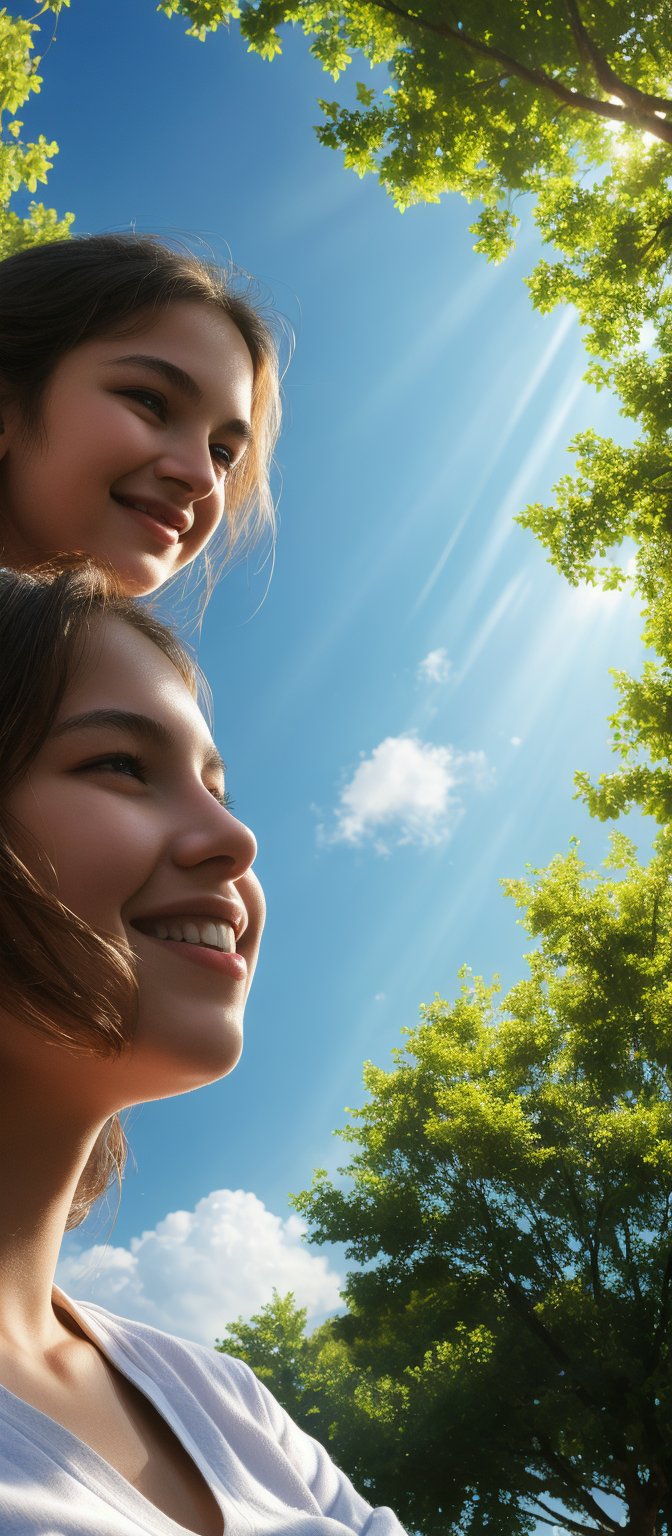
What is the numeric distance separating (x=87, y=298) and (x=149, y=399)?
37 cm

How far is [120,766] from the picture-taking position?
1.28 m

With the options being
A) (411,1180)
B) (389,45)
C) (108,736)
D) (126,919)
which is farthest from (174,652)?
(411,1180)

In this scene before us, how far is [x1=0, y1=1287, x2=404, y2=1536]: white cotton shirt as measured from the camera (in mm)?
908

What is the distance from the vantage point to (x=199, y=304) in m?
2.29

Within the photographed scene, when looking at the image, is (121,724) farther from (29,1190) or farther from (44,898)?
(29,1190)

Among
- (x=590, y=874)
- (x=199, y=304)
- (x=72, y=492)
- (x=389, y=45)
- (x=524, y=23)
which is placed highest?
(x=590, y=874)

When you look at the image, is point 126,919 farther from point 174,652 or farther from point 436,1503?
point 436,1503

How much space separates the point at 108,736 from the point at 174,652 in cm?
37

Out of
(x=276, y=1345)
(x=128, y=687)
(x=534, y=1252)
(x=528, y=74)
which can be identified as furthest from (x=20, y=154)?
(x=276, y=1345)

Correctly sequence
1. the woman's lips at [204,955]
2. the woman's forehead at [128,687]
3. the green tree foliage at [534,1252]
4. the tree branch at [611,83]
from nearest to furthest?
1. the woman's lips at [204,955]
2. the woman's forehead at [128,687]
3. the tree branch at [611,83]
4. the green tree foliage at [534,1252]

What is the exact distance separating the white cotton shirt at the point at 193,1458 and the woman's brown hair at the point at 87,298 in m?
1.65

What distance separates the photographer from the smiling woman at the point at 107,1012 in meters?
1.11

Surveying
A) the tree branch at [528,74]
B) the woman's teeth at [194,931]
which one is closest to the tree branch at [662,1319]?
the tree branch at [528,74]

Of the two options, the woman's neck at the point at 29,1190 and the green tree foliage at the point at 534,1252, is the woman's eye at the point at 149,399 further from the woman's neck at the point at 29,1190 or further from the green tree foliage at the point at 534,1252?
the green tree foliage at the point at 534,1252
